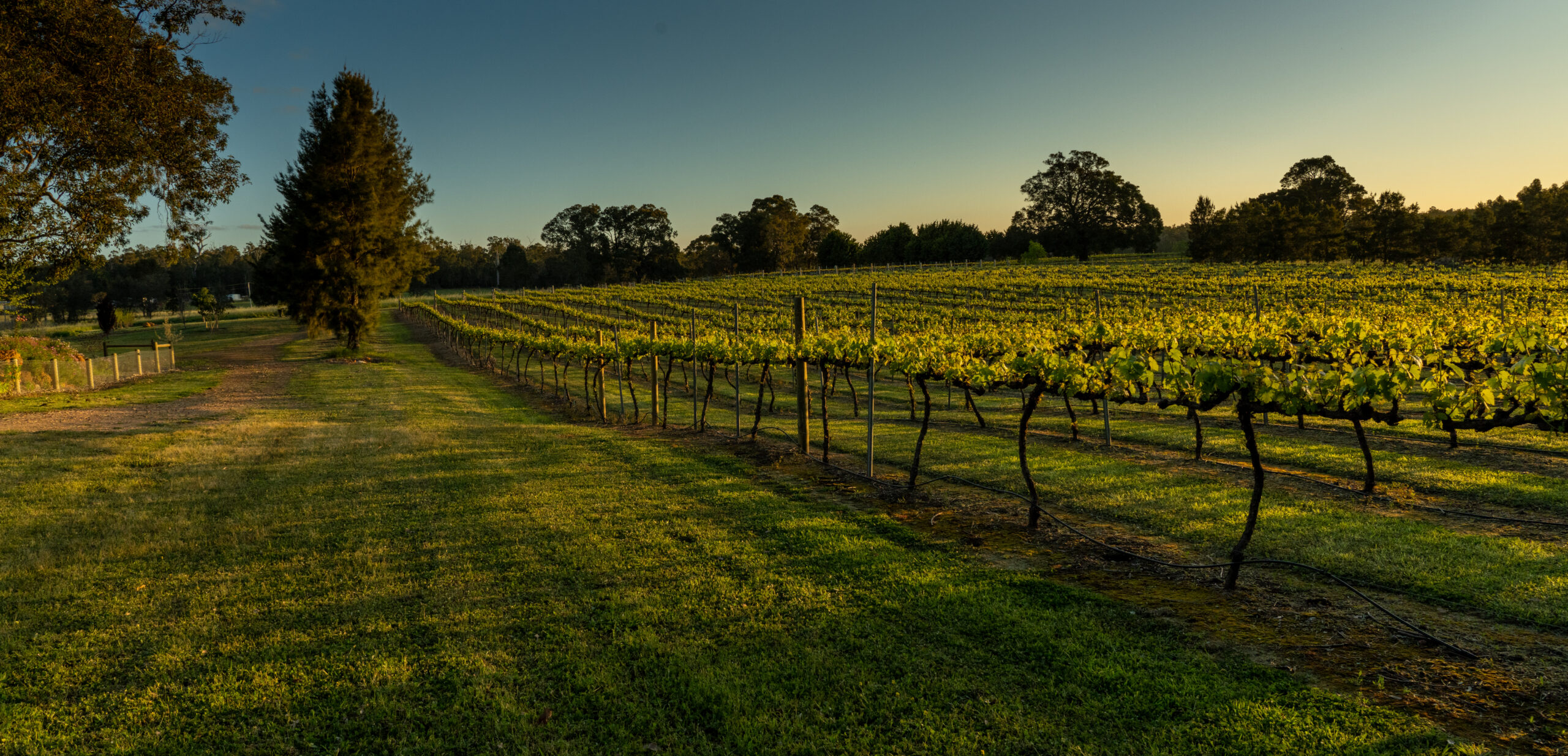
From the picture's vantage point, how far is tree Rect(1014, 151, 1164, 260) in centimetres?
8431

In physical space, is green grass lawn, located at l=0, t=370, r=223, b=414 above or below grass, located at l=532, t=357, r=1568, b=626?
above

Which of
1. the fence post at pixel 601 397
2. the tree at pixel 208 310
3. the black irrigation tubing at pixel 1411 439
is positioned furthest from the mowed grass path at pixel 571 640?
the tree at pixel 208 310

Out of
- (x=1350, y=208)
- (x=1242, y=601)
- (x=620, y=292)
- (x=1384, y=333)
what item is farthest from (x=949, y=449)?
(x=1350, y=208)

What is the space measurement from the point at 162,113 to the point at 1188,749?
71.7 ft

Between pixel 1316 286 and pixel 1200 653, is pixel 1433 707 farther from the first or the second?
pixel 1316 286

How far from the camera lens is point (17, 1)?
13.1 metres

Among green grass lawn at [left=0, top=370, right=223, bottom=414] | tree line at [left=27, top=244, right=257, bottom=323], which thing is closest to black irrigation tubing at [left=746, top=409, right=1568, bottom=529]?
green grass lawn at [left=0, top=370, right=223, bottom=414]

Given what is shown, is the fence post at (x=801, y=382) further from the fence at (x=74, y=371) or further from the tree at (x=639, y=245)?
the tree at (x=639, y=245)

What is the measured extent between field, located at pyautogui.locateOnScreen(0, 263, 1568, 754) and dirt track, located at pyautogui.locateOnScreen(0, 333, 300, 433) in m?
1.80

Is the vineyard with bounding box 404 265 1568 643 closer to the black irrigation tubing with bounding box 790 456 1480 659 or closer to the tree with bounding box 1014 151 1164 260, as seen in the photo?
the black irrigation tubing with bounding box 790 456 1480 659

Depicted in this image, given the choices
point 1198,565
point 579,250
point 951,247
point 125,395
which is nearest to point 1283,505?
point 1198,565

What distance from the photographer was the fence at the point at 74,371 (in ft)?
53.4

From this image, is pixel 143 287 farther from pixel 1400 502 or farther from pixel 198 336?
pixel 1400 502

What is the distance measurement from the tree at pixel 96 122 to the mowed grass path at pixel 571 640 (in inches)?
395
